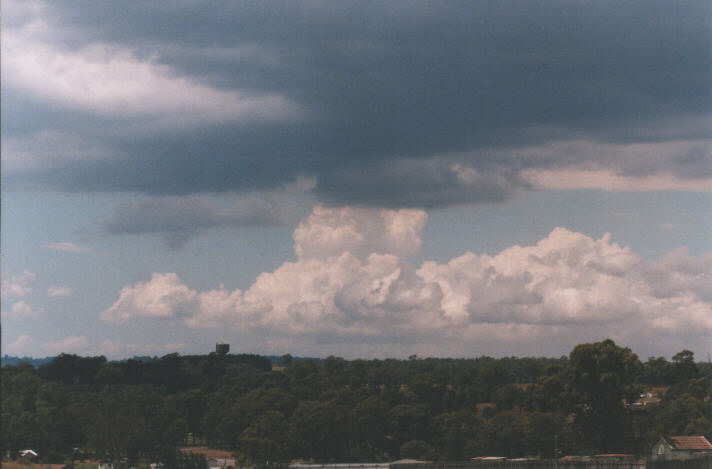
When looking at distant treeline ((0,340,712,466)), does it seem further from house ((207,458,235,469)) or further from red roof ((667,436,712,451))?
red roof ((667,436,712,451))

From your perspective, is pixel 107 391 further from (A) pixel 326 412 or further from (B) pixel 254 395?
(A) pixel 326 412

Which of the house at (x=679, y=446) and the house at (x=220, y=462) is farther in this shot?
the house at (x=220, y=462)

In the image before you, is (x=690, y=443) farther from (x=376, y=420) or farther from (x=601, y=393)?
(x=376, y=420)

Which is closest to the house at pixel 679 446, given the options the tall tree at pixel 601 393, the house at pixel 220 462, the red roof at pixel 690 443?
the red roof at pixel 690 443

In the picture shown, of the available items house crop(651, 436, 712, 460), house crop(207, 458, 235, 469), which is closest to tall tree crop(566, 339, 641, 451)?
house crop(651, 436, 712, 460)

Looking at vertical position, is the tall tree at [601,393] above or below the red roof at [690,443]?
above

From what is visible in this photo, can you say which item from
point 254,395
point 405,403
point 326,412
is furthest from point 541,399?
point 254,395

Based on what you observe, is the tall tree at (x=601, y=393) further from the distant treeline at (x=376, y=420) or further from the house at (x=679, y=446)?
the house at (x=679, y=446)

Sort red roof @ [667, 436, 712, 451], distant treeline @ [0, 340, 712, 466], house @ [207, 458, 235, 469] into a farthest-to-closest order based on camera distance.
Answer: house @ [207, 458, 235, 469] < distant treeline @ [0, 340, 712, 466] < red roof @ [667, 436, 712, 451]
